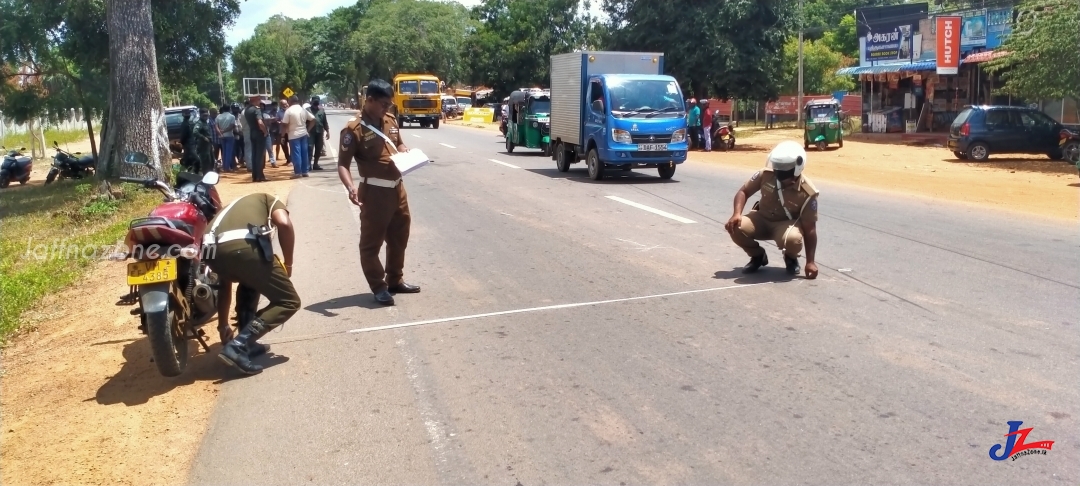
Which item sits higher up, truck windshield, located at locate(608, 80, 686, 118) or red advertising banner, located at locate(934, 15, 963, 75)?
red advertising banner, located at locate(934, 15, 963, 75)

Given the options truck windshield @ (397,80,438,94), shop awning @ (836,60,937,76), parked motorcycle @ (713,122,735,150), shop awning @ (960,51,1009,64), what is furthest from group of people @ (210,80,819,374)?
truck windshield @ (397,80,438,94)

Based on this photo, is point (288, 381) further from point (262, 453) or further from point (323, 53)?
point (323, 53)

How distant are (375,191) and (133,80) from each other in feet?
37.5

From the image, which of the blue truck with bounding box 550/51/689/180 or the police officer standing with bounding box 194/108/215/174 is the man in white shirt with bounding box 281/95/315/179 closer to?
the police officer standing with bounding box 194/108/215/174

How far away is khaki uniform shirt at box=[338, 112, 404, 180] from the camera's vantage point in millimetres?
7250

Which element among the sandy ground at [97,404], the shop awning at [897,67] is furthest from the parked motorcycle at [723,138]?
the sandy ground at [97,404]

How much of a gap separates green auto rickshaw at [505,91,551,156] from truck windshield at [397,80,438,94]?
24.8 metres

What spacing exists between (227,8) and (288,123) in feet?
20.6

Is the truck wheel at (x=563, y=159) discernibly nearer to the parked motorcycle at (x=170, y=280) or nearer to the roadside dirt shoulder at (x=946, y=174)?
the roadside dirt shoulder at (x=946, y=174)

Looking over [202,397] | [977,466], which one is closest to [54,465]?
[202,397]

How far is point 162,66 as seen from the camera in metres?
23.9

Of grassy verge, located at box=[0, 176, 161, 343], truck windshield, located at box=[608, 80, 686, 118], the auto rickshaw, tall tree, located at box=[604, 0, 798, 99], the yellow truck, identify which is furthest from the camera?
the yellow truck

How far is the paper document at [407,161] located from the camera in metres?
7.26

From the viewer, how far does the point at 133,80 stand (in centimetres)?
1669
